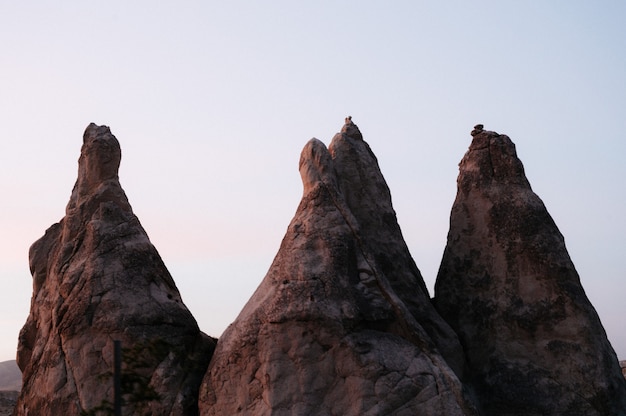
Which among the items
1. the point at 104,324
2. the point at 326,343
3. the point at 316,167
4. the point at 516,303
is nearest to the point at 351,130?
the point at 316,167

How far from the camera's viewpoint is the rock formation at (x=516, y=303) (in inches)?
628

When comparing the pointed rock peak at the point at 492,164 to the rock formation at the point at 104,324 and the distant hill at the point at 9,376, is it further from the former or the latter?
the distant hill at the point at 9,376

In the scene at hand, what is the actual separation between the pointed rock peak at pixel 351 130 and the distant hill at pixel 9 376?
56324 millimetres

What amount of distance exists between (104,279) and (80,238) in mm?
1409

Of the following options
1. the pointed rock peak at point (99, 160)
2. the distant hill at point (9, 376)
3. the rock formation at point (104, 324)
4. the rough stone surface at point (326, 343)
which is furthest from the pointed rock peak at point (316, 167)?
the distant hill at point (9, 376)

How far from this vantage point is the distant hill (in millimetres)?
72637

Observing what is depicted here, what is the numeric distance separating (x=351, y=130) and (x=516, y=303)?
16.4 ft

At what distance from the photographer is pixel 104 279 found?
15.8 metres

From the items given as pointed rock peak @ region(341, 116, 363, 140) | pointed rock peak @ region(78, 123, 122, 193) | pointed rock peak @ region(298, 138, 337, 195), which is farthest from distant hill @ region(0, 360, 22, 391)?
pointed rock peak @ region(298, 138, 337, 195)

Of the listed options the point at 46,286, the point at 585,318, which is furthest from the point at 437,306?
the point at 46,286

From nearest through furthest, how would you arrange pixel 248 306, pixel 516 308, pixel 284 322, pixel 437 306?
pixel 284 322
pixel 248 306
pixel 516 308
pixel 437 306

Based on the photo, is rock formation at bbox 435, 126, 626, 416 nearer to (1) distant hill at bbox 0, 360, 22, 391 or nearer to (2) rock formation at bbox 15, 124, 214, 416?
(2) rock formation at bbox 15, 124, 214, 416

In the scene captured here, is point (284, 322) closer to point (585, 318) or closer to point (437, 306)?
point (437, 306)

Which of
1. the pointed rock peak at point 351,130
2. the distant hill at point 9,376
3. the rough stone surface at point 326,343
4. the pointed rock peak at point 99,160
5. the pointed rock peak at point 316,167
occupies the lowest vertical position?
the rough stone surface at point 326,343
